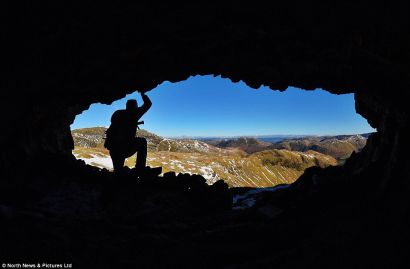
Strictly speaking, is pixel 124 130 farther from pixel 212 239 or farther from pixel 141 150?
pixel 212 239

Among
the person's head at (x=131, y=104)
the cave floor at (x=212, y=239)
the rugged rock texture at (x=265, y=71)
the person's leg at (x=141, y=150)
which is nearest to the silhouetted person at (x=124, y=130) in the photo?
the person's head at (x=131, y=104)

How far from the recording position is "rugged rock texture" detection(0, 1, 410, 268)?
8.75 meters

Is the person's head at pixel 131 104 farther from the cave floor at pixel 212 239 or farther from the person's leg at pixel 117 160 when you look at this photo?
the cave floor at pixel 212 239

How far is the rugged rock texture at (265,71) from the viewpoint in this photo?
8.75 metres

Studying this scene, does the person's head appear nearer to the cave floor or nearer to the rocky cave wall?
the rocky cave wall

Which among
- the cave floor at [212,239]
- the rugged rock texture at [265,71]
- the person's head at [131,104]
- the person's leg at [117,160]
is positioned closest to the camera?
the cave floor at [212,239]

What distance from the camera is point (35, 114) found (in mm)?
17969

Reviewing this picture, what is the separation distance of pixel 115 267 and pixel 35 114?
13.5 metres

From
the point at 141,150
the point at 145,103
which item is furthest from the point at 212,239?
the point at 145,103

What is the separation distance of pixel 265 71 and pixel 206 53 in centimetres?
333

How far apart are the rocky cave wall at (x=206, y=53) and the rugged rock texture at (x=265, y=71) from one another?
5 centimetres

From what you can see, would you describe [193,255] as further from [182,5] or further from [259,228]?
[182,5]

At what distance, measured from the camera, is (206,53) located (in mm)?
14836

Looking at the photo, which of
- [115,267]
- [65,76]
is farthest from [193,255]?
[65,76]
